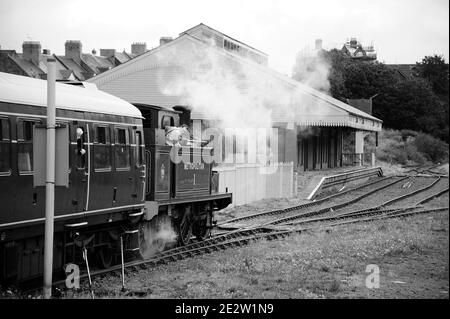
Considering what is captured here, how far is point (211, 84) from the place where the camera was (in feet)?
97.5

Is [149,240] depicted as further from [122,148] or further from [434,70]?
[434,70]

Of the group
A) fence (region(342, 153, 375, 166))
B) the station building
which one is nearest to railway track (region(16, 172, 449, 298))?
the station building

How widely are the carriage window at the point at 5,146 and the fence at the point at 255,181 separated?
499 inches

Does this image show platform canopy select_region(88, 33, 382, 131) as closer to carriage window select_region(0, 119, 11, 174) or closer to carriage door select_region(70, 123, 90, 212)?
carriage door select_region(70, 123, 90, 212)

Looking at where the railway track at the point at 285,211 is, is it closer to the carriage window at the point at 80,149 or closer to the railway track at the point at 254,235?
the railway track at the point at 254,235

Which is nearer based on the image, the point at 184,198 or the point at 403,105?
the point at 184,198

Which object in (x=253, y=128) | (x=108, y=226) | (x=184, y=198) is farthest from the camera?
(x=253, y=128)

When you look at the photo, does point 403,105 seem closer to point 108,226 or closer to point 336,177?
point 336,177

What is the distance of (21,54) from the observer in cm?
8081

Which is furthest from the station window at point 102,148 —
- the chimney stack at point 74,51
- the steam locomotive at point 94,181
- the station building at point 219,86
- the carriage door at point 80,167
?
the chimney stack at point 74,51

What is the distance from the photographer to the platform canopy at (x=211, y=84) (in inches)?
1174
